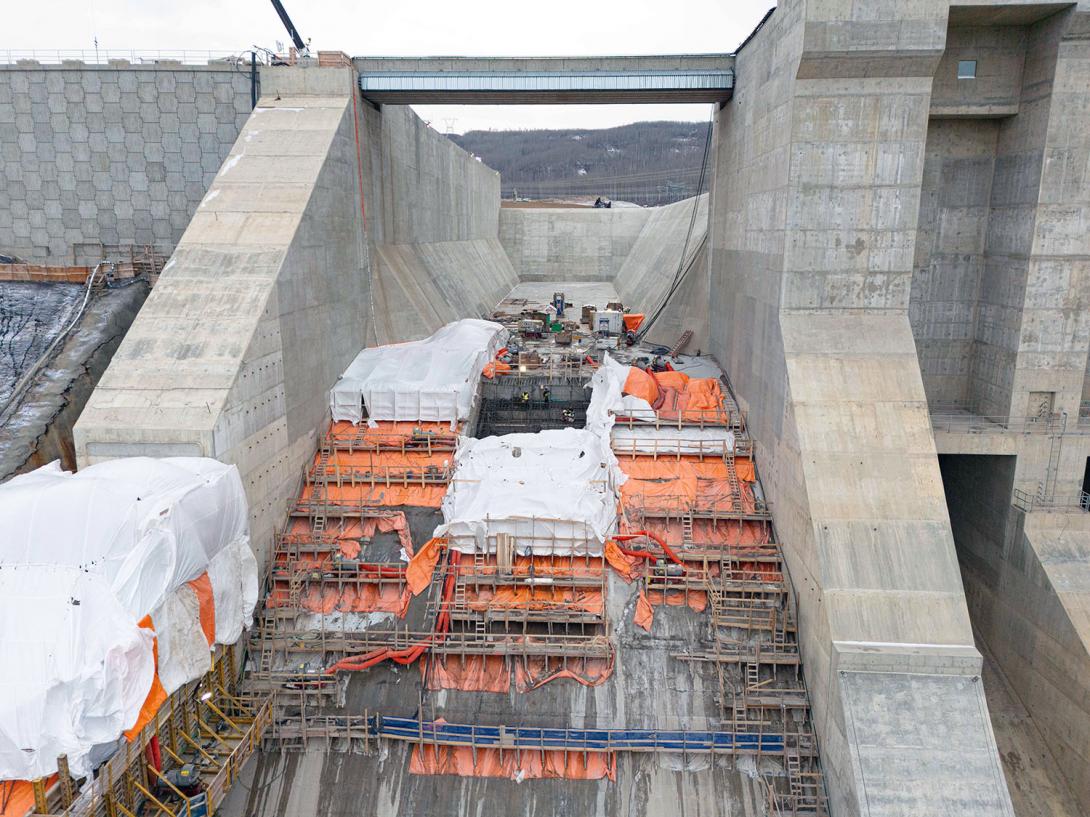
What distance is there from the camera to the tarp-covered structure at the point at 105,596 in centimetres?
864

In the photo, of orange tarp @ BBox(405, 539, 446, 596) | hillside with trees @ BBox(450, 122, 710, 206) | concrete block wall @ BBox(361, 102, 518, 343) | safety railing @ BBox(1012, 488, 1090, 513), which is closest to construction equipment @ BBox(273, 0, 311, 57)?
concrete block wall @ BBox(361, 102, 518, 343)

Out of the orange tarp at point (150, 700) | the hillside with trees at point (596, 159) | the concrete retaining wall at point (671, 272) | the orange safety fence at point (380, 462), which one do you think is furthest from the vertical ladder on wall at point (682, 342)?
the hillside with trees at point (596, 159)

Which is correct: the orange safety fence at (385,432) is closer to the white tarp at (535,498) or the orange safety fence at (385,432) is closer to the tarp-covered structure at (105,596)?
the white tarp at (535,498)

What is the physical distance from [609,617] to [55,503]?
31.4ft

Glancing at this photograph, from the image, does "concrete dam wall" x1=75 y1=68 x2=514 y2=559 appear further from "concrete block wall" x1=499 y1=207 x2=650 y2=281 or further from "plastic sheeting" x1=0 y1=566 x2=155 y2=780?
"concrete block wall" x1=499 y1=207 x2=650 y2=281

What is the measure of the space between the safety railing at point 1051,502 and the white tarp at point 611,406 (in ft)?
27.0

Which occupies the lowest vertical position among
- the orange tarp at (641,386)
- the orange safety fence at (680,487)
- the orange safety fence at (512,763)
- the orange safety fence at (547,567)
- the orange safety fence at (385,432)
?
the orange safety fence at (512,763)

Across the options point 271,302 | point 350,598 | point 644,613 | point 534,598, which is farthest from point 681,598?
point 271,302

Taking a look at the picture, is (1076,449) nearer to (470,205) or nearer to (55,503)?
(55,503)

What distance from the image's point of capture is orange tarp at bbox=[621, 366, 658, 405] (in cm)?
1984

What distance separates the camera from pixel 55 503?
1018 cm

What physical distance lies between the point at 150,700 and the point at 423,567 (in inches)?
250

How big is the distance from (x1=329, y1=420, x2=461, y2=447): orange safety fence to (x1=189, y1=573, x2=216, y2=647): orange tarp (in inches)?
286

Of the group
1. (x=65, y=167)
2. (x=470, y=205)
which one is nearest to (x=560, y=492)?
(x=65, y=167)
